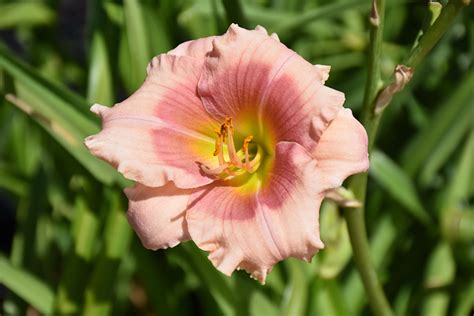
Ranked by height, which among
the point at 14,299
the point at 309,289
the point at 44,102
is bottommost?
the point at 14,299

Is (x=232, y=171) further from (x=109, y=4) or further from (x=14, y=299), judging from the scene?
(x=14, y=299)

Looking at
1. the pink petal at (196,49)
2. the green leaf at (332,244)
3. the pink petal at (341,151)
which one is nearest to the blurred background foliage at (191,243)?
the green leaf at (332,244)

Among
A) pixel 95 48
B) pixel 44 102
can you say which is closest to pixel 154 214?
→ pixel 44 102

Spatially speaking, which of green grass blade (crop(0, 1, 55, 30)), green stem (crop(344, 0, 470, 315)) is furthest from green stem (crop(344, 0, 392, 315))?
green grass blade (crop(0, 1, 55, 30))

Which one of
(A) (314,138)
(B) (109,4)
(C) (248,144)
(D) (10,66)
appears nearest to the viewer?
(A) (314,138)

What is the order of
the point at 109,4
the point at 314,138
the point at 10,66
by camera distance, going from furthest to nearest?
the point at 109,4
the point at 10,66
the point at 314,138

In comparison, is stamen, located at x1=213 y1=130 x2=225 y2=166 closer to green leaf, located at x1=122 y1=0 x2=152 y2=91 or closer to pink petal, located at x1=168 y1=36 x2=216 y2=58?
pink petal, located at x1=168 y1=36 x2=216 y2=58

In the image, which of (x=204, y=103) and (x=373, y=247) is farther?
(x=373, y=247)
